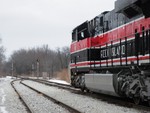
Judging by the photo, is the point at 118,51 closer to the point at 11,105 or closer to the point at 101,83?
the point at 101,83

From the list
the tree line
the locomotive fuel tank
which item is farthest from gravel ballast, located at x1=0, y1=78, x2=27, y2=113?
the tree line

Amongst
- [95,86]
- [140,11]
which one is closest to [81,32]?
[95,86]

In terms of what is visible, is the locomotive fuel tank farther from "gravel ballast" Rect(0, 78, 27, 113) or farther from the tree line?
the tree line

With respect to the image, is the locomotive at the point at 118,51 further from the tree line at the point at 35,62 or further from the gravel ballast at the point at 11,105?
the tree line at the point at 35,62

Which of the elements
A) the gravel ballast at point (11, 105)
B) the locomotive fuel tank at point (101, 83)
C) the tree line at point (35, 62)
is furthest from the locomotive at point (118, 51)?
the tree line at point (35, 62)

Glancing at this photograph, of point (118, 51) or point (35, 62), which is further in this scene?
point (35, 62)

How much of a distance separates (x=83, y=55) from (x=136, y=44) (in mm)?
6727

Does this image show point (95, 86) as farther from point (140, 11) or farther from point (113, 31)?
point (140, 11)

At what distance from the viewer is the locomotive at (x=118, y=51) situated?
1084 cm

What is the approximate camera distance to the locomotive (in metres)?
10.8

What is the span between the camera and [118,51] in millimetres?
13250

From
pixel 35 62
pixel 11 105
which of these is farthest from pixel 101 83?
pixel 35 62

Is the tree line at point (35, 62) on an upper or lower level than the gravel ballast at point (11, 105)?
upper

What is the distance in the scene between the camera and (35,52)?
136 m
